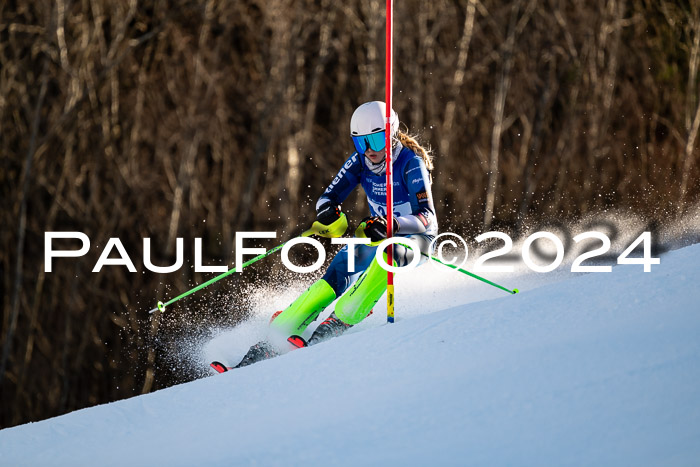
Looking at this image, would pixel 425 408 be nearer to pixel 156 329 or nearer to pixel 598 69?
pixel 156 329

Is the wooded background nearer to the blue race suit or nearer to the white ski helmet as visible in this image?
the blue race suit

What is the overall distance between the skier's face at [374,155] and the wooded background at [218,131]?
5.96 meters

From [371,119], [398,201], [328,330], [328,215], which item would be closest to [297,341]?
[328,330]

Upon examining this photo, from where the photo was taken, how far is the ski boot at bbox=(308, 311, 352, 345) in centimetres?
471

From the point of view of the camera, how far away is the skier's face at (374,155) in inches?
192

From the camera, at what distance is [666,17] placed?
13562 mm

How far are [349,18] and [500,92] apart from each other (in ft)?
7.34

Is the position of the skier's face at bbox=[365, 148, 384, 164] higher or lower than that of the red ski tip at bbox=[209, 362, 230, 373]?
higher

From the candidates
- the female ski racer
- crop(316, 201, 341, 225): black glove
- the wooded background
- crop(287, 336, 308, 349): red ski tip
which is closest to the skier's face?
the female ski racer

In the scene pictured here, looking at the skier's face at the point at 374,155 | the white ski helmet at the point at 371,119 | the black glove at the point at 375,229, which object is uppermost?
the white ski helmet at the point at 371,119

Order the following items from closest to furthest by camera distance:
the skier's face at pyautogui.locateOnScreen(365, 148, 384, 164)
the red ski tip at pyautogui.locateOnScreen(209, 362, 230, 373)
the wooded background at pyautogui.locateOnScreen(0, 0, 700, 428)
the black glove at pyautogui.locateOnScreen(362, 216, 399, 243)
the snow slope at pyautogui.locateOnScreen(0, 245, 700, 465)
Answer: the snow slope at pyautogui.locateOnScreen(0, 245, 700, 465) → the black glove at pyautogui.locateOnScreen(362, 216, 399, 243) → the red ski tip at pyautogui.locateOnScreen(209, 362, 230, 373) → the skier's face at pyautogui.locateOnScreen(365, 148, 384, 164) → the wooded background at pyautogui.locateOnScreen(0, 0, 700, 428)

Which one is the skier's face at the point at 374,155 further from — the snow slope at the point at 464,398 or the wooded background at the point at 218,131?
the wooded background at the point at 218,131

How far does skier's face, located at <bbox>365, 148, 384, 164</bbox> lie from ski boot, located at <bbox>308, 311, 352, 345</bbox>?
2.92ft

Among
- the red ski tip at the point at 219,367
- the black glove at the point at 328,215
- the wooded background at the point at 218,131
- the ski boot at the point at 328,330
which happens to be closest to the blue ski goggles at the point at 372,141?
the black glove at the point at 328,215
